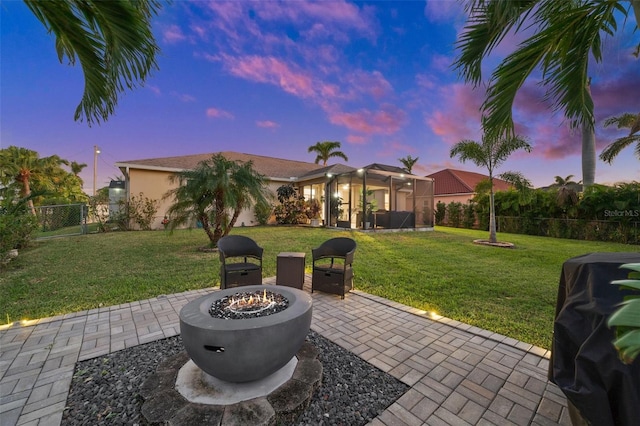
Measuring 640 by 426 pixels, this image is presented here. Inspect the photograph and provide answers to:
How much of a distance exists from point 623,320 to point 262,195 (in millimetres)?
7472

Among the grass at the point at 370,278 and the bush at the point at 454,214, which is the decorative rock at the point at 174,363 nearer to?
the grass at the point at 370,278

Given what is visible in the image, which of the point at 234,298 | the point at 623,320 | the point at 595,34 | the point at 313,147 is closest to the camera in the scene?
the point at 623,320

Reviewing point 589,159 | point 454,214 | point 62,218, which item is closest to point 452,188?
point 454,214

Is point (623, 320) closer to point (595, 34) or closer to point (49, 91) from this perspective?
point (595, 34)

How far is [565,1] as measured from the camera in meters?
2.74

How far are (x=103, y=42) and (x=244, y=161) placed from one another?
12.4 meters

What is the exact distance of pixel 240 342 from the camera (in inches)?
66.9

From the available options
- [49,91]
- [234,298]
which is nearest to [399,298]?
[234,298]

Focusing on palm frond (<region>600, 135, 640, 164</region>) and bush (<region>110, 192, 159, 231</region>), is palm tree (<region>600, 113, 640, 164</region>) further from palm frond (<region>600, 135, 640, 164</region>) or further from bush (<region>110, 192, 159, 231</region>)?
bush (<region>110, 192, 159, 231</region>)

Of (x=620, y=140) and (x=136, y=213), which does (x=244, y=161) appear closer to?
(x=136, y=213)

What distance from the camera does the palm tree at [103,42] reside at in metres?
1.77

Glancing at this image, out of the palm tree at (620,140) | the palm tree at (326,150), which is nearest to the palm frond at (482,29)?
the palm tree at (620,140)

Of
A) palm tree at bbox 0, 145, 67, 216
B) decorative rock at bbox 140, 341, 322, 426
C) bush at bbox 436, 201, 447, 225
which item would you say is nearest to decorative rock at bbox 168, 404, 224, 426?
decorative rock at bbox 140, 341, 322, 426

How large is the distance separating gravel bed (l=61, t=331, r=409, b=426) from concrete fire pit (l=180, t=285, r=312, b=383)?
0.46 metres
